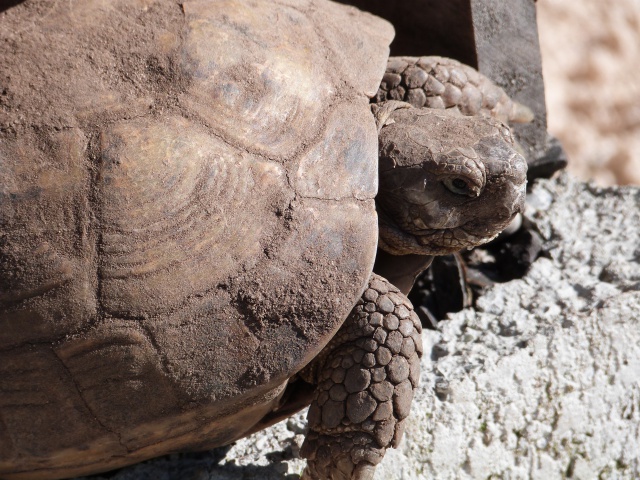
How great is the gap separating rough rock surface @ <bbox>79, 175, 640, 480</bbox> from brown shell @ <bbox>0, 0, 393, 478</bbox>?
17.7 inches

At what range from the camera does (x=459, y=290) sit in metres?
3.21

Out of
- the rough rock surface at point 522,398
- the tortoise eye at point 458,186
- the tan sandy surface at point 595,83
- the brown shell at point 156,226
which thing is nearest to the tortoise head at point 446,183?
the tortoise eye at point 458,186

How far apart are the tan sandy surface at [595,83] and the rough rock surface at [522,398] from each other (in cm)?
270

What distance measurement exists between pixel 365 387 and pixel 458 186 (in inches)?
26.3

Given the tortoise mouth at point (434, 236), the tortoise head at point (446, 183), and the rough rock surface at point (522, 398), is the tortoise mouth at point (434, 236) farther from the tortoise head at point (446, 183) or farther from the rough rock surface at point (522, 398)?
the rough rock surface at point (522, 398)

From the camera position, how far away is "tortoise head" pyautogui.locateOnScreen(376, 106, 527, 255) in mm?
2402

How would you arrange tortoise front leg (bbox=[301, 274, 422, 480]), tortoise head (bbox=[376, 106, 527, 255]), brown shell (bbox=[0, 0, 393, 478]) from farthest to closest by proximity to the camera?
tortoise head (bbox=[376, 106, 527, 255]) < tortoise front leg (bbox=[301, 274, 422, 480]) < brown shell (bbox=[0, 0, 393, 478])

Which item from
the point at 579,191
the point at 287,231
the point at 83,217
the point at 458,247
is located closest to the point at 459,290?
the point at 458,247

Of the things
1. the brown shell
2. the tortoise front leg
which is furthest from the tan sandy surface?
the brown shell

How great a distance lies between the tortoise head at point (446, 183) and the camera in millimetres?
2402

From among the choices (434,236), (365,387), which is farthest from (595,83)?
(365,387)

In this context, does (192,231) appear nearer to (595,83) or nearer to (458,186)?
(458,186)

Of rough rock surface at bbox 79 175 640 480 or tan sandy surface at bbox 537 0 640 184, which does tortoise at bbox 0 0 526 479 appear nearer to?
rough rock surface at bbox 79 175 640 480

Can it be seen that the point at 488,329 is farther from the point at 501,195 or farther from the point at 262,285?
the point at 262,285
